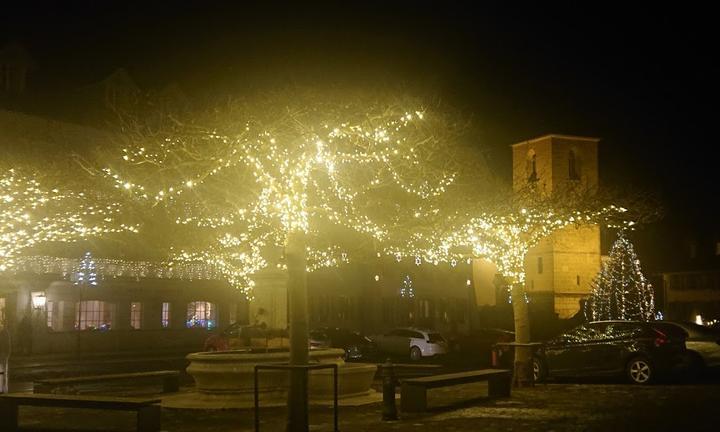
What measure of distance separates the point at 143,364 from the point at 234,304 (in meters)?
17.2

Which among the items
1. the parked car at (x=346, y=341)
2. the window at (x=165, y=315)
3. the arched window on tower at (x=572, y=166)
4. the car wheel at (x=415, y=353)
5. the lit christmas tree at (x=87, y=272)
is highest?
the arched window on tower at (x=572, y=166)

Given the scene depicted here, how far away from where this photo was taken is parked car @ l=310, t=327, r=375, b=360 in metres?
39.6

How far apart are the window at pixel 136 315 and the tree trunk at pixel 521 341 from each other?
29294 mm

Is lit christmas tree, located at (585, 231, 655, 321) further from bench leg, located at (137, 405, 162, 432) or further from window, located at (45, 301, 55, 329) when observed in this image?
bench leg, located at (137, 405, 162, 432)

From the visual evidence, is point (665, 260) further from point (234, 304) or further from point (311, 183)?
point (311, 183)

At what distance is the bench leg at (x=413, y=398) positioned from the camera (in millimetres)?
16750

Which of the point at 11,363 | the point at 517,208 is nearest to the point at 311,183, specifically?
the point at 517,208

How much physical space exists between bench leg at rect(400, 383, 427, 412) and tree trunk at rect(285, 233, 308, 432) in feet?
12.8

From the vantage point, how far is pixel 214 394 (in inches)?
731

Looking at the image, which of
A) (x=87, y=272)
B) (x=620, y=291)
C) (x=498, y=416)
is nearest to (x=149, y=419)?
(x=498, y=416)

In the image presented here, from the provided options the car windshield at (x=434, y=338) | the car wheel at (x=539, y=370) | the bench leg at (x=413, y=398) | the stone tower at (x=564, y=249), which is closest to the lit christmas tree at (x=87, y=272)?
the car windshield at (x=434, y=338)

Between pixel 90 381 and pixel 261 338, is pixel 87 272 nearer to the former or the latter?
pixel 90 381

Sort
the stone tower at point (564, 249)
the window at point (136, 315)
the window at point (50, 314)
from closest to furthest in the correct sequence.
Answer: the window at point (50, 314) → the window at point (136, 315) → the stone tower at point (564, 249)

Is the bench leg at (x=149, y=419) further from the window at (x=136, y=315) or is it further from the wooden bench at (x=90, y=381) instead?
the window at (x=136, y=315)
